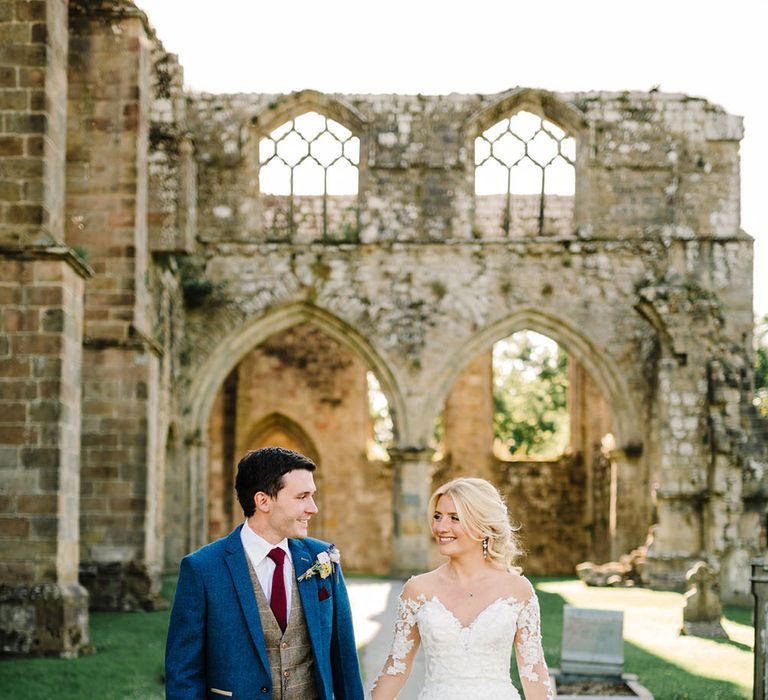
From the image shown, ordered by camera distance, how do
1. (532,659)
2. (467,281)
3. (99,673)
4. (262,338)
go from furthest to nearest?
(262,338), (467,281), (99,673), (532,659)

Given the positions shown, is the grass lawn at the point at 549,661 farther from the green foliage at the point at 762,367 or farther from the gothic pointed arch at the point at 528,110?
the green foliage at the point at 762,367

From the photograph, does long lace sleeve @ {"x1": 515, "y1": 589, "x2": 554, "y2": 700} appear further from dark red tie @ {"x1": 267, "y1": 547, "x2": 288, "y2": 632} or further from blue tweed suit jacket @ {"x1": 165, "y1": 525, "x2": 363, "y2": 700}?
dark red tie @ {"x1": 267, "y1": 547, "x2": 288, "y2": 632}

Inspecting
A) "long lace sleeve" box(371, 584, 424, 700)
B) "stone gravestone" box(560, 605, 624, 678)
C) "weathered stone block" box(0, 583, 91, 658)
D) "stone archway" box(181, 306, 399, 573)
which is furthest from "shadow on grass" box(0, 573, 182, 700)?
"stone archway" box(181, 306, 399, 573)

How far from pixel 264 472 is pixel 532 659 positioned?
1007 millimetres

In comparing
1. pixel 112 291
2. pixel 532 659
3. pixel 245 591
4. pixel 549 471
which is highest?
pixel 112 291

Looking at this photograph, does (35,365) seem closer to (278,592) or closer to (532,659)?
(278,592)

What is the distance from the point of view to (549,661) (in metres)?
10.4

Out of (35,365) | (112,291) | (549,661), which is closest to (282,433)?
(112,291)

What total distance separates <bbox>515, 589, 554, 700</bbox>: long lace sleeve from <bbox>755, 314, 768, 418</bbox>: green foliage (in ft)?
79.8

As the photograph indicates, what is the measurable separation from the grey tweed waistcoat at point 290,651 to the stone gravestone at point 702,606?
30.3 ft

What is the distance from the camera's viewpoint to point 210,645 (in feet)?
12.1

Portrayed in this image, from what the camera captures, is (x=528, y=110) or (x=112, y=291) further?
(x=528, y=110)

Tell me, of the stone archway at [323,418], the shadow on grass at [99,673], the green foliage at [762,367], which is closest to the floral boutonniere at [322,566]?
the shadow on grass at [99,673]

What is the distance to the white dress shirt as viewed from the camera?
375cm
